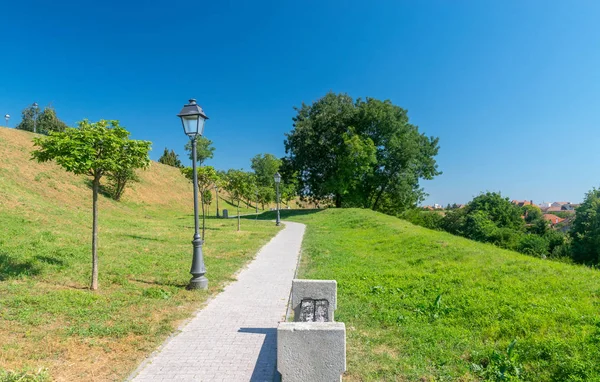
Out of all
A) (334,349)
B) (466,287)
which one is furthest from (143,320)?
(466,287)

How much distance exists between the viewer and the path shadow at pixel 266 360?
149 inches

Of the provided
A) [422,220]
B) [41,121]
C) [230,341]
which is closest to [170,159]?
[41,121]

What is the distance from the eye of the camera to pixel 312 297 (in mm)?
4816

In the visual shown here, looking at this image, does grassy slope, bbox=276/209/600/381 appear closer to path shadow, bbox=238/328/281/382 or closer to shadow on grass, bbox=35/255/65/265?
path shadow, bbox=238/328/281/382

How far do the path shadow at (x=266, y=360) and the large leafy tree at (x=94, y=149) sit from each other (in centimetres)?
380

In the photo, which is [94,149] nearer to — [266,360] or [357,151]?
[266,360]

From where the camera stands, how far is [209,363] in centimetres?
410

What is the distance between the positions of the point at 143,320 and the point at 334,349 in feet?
12.0

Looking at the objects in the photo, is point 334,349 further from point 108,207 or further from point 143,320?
point 108,207

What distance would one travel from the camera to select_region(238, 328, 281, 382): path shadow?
12.4 ft

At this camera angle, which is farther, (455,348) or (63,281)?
(63,281)

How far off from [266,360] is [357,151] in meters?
26.9

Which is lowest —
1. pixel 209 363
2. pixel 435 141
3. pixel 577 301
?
pixel 209 363

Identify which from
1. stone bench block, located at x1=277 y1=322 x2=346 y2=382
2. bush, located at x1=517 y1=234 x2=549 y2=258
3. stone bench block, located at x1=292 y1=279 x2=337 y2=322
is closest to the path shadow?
stone bench block, located at x1=292 y1=279 x2=337 y2=322
